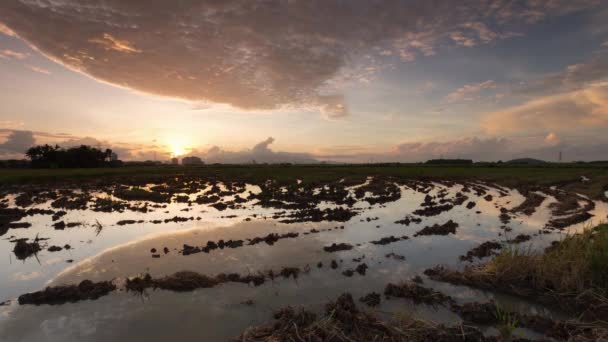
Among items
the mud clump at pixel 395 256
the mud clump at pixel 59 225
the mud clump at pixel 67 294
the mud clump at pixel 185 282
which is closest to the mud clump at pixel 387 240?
the mud clump at pixel 395 256

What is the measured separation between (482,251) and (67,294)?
12744 mm

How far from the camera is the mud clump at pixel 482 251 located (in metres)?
10.8

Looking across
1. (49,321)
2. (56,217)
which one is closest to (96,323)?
(49,321)

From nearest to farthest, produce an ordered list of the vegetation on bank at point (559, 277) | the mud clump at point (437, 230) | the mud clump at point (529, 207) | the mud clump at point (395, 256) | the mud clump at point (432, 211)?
the vegetation on bank at point (559, 277)
the mud clump at point (395, 256)
the mud clump at point (437, 230)
the mud clump at point (432, 211)
the mud clump at point (529, 207)

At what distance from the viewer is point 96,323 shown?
6.55 m

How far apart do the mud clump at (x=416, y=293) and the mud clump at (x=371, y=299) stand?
395mm

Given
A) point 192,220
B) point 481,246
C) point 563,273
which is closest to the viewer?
point 563,273

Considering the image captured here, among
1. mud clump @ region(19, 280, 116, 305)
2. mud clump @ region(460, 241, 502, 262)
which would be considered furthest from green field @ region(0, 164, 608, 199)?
mud clump @ region(19, 280, 116, 305)

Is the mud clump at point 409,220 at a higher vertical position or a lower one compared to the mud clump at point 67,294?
higher

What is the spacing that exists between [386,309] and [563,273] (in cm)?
467

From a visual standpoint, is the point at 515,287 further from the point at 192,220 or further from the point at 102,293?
the point at 192,220

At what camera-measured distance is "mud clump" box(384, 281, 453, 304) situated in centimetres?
740

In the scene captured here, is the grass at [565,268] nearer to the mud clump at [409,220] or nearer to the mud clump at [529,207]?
the mud clump at [409,220]

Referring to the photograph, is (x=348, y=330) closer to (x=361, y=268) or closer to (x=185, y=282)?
(x=361, y=268)
